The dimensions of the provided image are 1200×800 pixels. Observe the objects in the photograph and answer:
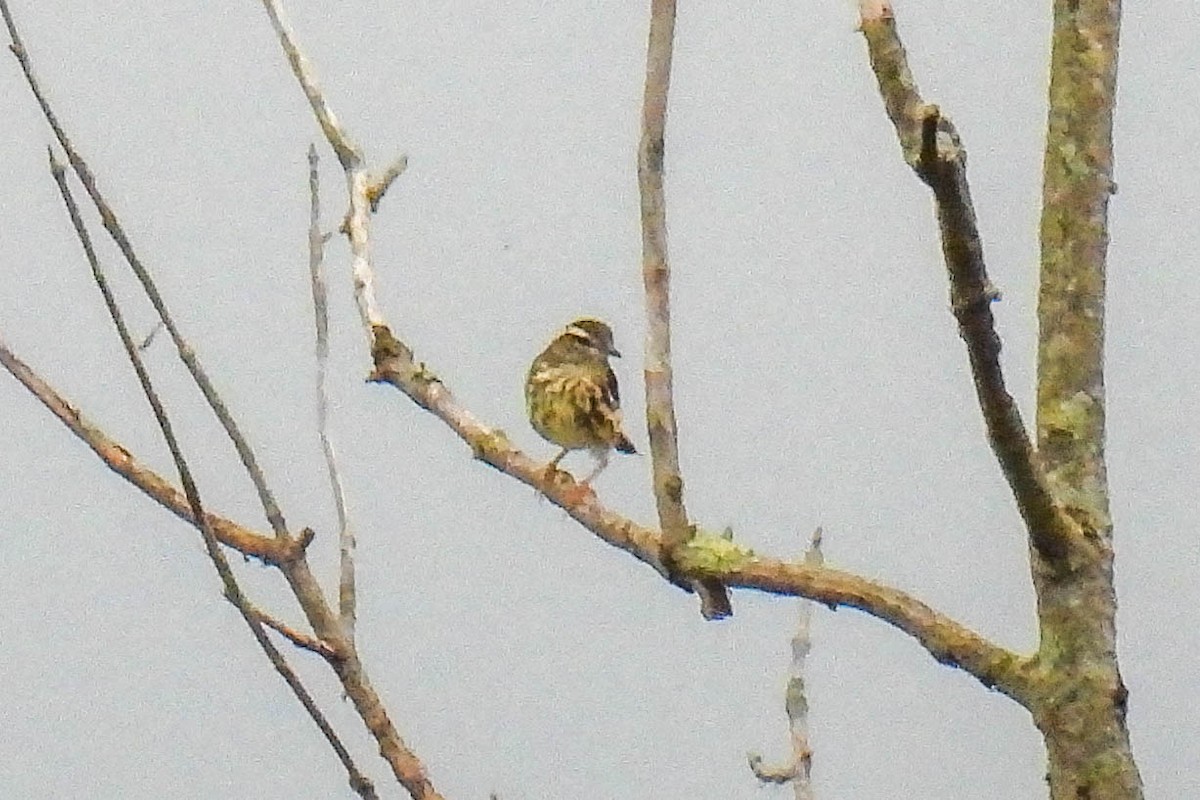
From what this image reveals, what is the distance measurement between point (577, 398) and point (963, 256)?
120 cm

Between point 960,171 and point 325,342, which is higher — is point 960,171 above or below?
below

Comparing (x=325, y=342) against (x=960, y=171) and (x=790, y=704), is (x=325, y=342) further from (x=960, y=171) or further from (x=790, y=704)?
(x=960, y=171)

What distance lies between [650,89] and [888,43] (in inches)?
8.2

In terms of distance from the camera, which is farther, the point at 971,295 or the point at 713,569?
the point at 713,569

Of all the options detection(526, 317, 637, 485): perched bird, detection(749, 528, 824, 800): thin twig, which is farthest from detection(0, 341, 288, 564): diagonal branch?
detection(526, 317, 637, 485): perched bird

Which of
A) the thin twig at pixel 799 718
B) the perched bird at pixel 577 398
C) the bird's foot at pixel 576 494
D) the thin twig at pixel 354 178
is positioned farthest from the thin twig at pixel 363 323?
the perched bird at pixel 577 398

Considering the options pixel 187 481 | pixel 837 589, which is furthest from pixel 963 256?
pixel 187 481

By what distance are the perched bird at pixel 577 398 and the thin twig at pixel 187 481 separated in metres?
0.98

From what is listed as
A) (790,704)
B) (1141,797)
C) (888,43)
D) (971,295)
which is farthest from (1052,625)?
(790,704)

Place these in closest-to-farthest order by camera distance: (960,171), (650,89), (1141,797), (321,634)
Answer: (960,171) → (1141,797) → (650,89) → (321,634)

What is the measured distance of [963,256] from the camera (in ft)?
2.14

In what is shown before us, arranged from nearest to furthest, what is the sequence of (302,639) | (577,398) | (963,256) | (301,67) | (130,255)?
(963,256), (130,255), (302,639), (301,67), (577,398)

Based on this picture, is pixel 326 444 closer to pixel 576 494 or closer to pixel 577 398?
pixel 576 494

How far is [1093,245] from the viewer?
0.86m
